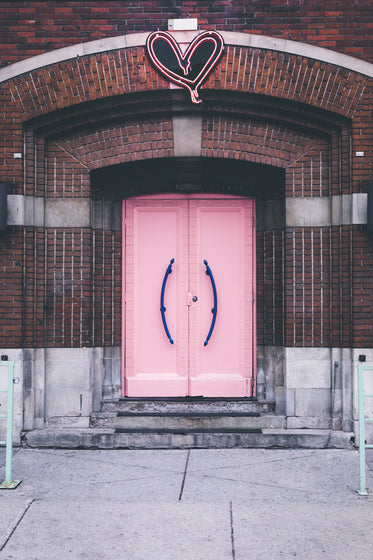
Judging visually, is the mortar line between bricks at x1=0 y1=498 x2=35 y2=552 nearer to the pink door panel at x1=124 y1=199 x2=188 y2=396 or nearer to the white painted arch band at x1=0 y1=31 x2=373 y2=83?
the pink door panel at x1=124 y1=199 x2=188 y2=396

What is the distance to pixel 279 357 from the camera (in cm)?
Answer: 802

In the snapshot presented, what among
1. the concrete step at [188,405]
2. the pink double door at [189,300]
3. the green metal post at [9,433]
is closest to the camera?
the green metal post at [9,433]

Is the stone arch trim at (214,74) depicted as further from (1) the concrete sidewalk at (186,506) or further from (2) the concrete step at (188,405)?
(1) the concrete sidewalk at (186,506)

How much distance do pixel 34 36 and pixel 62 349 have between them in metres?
4.04

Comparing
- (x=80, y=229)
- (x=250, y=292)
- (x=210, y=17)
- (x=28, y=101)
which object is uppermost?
(x=210, y=17)

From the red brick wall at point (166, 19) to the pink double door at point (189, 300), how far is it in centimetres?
228

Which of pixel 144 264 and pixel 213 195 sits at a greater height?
pixel 213 195

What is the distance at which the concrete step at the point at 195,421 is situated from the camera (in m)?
7.59

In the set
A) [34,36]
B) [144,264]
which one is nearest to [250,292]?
[144,264]

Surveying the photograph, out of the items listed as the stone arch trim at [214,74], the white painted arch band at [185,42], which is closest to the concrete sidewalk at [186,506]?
the stone arch trim at [214,74]

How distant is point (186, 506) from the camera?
5426 millimetres

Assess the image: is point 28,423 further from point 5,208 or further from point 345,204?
point 345,204

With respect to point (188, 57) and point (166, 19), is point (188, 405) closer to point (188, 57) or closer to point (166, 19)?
point (188, 57)

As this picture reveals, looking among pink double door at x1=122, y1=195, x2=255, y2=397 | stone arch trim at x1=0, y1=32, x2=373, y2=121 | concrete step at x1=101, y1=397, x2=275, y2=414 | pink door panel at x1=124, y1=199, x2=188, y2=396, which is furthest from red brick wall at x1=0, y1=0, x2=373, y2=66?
concrete step at x1=101, y1=397, x2=275, y2=414
